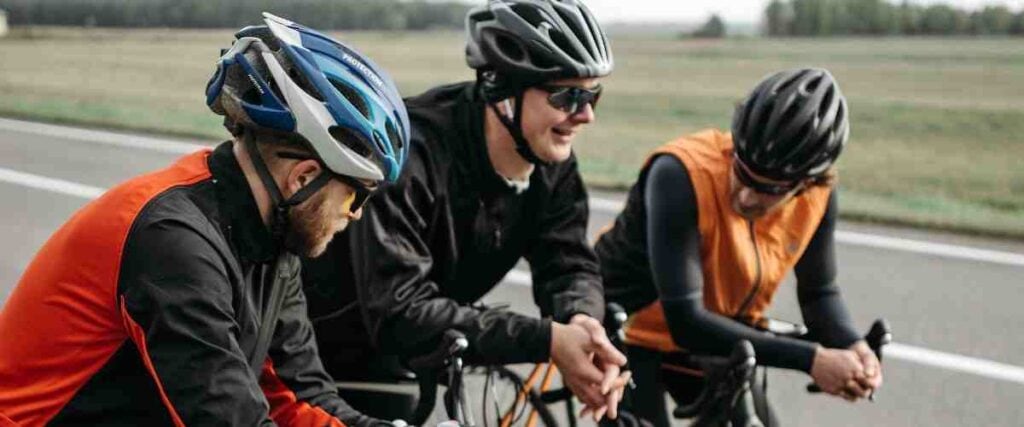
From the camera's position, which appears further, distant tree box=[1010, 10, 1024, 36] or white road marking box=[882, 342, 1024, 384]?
distant tree box=[1010, 10, 1024, 36]

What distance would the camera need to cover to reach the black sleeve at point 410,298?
324 cm

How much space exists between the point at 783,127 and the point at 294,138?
5.55 ft

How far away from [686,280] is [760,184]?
13.9 inches

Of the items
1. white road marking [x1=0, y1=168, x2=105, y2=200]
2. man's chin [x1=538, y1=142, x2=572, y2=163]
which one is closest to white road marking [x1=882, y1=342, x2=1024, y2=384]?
man's chin [x1=538, y1=142, x2=572, y2=163]

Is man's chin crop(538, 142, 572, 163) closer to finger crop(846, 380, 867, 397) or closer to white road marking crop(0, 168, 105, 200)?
finger crop(846, 380, 867, 397)

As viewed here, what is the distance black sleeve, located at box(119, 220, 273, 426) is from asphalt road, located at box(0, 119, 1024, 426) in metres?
4.29

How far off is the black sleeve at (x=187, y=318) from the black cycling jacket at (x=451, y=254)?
39.6 inches

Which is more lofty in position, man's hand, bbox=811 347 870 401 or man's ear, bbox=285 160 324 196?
man's ear, bbox=285 160 324 196

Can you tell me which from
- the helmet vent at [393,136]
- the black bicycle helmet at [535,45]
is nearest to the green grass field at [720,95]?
the black bicycle helmet at [535,45]

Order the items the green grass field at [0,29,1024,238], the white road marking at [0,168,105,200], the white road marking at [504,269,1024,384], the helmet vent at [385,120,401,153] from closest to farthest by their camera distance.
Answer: the helmet vent at [385,120,401,153] < the white road marking at [504,269,1024,384] < the white road marking at [0,168,105,200] < the green grass field at [0,29,1024,238]

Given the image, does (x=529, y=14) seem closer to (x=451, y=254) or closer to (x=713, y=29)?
(x=451, y=254)

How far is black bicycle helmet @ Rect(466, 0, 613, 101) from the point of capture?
11.4 ft

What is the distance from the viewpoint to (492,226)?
140 inches

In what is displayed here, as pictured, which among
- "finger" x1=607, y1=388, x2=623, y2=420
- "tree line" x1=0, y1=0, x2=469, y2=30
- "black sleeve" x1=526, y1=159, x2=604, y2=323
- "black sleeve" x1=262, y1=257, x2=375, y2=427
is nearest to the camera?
"black sleeve" x1=262, y1=257, x2=375, y2=427
